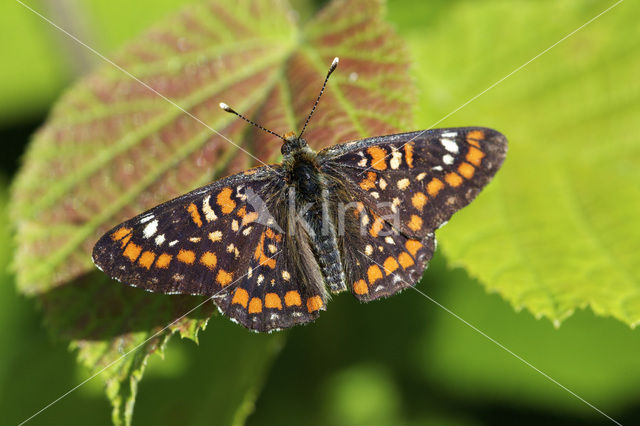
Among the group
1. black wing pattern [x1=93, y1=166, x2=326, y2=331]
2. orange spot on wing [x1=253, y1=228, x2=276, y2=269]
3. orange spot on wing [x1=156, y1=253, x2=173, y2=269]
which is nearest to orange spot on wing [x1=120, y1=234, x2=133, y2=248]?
black wing pattern [x1=93, y1=166, x2=326, y2=331]

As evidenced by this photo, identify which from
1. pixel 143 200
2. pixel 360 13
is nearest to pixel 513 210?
pixel 360 13

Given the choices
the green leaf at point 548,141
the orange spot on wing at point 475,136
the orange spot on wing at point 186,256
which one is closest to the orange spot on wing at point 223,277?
the orange spot on wing at point 186,256

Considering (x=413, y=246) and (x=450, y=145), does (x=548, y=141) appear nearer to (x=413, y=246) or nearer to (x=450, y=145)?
(x=450, y=145)

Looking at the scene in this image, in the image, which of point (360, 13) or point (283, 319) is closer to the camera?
point (283, 319)

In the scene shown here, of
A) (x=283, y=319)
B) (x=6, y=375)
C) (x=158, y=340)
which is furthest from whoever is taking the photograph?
(x=6, y=375)

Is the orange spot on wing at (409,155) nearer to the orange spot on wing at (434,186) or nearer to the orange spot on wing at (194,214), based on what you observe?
the orange spot on wing at (434,186)

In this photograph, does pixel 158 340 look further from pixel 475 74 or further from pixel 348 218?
pixel 475 74
